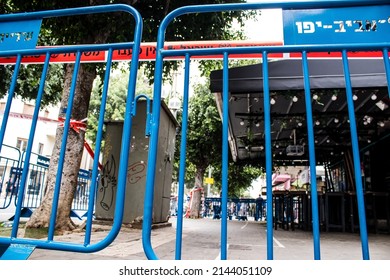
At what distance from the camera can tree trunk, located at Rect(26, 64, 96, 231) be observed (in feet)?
15.6

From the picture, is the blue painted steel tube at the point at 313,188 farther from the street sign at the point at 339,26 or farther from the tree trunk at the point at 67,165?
the tree trunk at the point at 67,165

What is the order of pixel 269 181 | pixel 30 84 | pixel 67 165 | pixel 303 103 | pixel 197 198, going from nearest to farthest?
pixel 269 181
pixel 67 165
pixel 303 103
pixel 30 84
pixel 197 198

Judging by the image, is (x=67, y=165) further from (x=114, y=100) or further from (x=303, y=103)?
(x=114, y=100)

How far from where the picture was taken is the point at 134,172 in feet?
21.2

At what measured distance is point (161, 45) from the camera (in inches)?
86.0

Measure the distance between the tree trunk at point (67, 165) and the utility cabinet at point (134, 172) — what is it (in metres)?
1.21

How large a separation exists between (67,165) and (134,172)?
164 centimetres

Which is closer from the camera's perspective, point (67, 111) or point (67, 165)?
point (67, 111)

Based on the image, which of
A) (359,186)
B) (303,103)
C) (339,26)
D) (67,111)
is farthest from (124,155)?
(303,103)

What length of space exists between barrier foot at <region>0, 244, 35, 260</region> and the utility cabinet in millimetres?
4286

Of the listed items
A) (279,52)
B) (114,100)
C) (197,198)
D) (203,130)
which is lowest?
(197,198)
